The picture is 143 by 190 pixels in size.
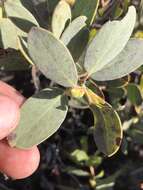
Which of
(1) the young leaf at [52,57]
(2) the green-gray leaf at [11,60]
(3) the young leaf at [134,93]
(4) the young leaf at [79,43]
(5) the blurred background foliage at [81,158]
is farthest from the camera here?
(5) the blurred background foliage at [81,158]

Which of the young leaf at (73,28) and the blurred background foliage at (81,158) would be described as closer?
the young leaf at (73,28)

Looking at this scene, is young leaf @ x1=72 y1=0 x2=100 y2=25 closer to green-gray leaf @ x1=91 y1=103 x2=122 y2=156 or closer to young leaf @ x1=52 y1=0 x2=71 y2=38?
young leaf @ x1=52 y1=0 x2=71 y2=38

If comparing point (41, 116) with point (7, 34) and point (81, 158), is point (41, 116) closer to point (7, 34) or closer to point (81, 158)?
point (7, 34)

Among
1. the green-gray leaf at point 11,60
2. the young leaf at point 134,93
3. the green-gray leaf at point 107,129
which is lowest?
the young leaf at point 134,93

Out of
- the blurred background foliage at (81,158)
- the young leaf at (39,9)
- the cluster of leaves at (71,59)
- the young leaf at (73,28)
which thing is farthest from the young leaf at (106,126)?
the blurred background foliage at (81,158)

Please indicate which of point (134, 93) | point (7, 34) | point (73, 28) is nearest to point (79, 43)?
point (73, 28)

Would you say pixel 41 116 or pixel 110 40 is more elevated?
pixel 110 40

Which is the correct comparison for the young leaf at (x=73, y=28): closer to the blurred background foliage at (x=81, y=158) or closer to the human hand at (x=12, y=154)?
the human hand at (x=12, y=154)
